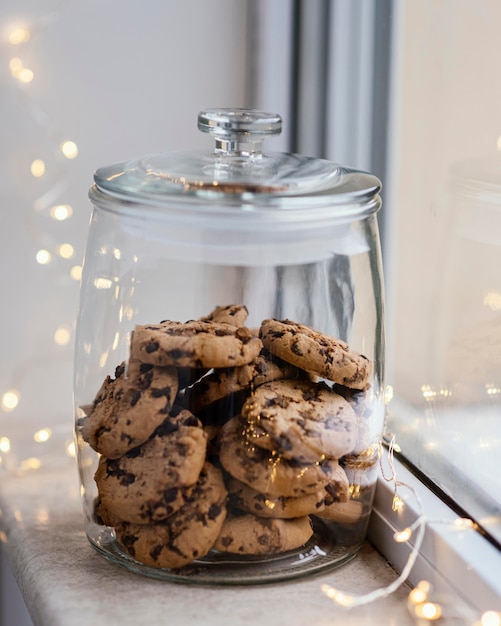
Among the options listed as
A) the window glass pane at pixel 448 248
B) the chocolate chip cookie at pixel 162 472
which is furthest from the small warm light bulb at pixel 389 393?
the chocolate chip cookie at pixel 162 472

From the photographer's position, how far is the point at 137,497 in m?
0.72

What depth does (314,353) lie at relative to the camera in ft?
2.44

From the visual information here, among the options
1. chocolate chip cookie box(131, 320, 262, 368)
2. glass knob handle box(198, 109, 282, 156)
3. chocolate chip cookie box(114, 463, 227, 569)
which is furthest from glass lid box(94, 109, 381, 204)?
chocolate chip cookie box(114, 463, 227, 569)

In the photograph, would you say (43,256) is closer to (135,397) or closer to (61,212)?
(61,212)

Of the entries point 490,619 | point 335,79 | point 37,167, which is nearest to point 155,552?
point 490,619

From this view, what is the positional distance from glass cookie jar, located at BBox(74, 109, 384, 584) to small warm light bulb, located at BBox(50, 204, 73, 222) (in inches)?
8.9

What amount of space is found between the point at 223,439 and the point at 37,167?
461 mm

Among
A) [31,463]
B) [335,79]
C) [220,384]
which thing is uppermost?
[335,79]

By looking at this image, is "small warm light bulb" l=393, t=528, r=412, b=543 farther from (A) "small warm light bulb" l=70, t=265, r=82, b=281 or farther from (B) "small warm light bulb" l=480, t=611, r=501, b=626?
(A) "small warm light bulb" l=70, t=265, r=82, b=281

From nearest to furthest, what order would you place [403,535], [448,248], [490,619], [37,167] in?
1. [490,619]
2. [403,535]
3. [448,248]
4. [37,167]

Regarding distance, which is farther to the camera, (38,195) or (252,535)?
(38,195)

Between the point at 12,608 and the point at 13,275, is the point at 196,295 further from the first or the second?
the point at 12,608

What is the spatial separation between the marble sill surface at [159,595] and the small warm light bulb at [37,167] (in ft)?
1.33

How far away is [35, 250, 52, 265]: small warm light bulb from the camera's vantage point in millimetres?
1038
